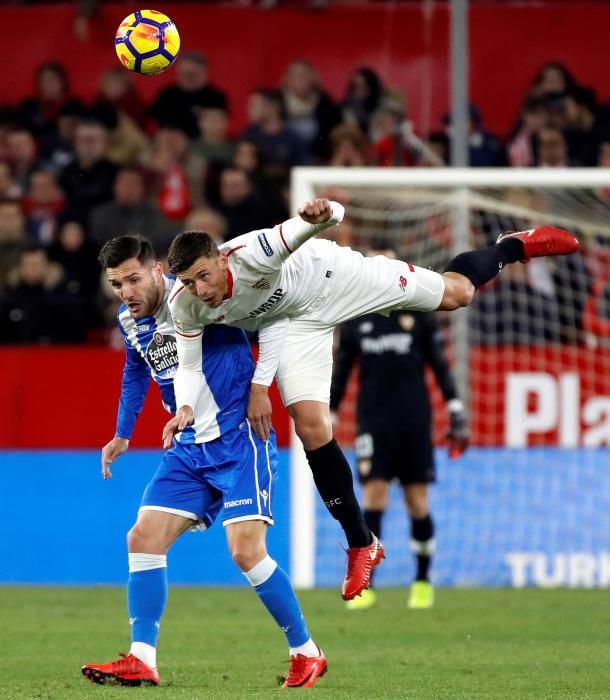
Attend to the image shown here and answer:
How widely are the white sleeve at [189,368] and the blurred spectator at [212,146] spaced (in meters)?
8.67

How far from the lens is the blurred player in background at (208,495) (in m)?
7.06

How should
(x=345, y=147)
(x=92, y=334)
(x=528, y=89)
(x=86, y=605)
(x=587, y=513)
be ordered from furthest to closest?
(x=528, y=89) < (x=345, y=147) < (x=92, y=334) < (x=587, y=513) < (x=86, y=605)

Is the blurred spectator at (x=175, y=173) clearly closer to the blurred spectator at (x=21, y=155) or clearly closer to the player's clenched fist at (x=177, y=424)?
the blurred spectator at (x=21, y=155)

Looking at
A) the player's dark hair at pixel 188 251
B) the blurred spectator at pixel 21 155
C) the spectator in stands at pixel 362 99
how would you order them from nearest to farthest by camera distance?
the player's dark hair at pixel 188 251 < the blurred spectator at pixel 21 155 < the spectator in stands at pixel 362 99

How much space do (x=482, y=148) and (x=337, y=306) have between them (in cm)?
875

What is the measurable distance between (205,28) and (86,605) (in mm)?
8684

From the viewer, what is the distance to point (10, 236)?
1505 cm

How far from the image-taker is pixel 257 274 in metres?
7.04

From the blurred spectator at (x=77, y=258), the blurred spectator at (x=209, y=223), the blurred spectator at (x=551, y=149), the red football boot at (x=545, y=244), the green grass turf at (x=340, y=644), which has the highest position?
the blurred spectator at (x=551, y=149)

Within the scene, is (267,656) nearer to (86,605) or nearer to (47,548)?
(86,605)

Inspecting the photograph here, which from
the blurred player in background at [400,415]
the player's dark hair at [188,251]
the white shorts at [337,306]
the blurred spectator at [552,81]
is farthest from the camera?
the blurred spectator at [552,81]

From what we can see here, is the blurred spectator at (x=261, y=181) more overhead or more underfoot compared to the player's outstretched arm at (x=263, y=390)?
more overhead

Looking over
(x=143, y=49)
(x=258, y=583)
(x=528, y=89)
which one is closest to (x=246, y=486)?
(x=258, y=583)

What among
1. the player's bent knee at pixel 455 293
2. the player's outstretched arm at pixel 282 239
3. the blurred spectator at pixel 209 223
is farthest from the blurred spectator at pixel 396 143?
the player's outstretched arm at pixel 282 239
